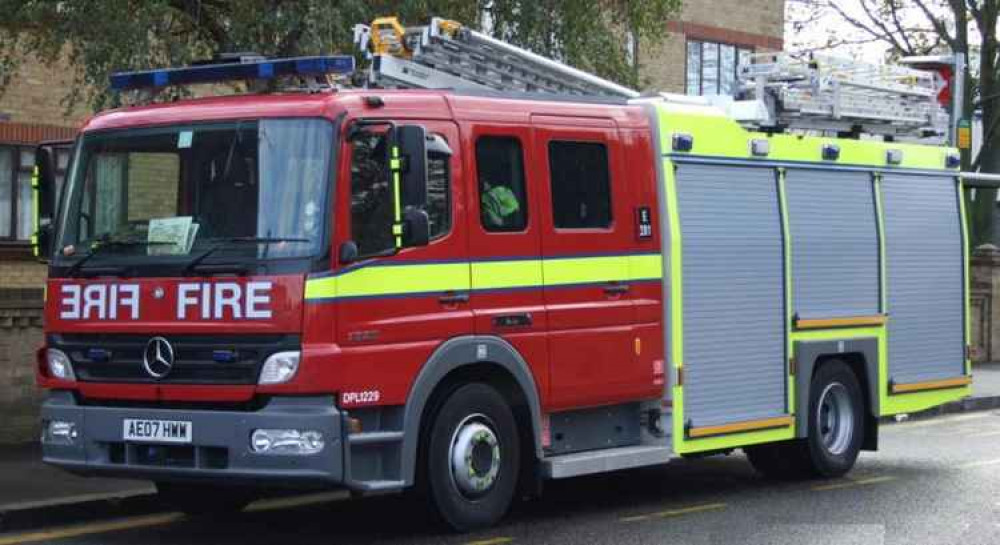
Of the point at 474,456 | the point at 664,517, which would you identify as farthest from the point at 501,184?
the point at 664,517

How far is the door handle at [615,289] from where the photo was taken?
11984 millimetres

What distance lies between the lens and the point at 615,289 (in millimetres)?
12047

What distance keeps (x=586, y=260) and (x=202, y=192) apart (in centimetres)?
265

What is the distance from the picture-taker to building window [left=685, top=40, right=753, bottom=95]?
3247cm

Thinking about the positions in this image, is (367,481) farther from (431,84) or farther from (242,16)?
(242,16)

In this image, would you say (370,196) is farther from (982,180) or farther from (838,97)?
(982,180)

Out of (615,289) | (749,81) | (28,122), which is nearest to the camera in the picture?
(615,289)

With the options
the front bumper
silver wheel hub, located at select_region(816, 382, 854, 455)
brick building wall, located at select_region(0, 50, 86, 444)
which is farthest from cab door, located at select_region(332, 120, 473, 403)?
brick building wall, located at select_region(0, 50, 86, 444)

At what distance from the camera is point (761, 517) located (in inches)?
479

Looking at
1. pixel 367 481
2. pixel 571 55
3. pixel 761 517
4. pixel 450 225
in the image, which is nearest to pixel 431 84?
pixel 450 225

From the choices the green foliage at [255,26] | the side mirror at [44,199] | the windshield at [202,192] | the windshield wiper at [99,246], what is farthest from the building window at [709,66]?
the windshield wiper at [99,246]

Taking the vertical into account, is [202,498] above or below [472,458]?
below

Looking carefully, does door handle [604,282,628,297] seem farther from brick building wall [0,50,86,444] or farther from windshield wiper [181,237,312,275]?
brick building wall [0,50,86,444]

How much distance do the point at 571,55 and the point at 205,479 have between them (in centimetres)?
754
